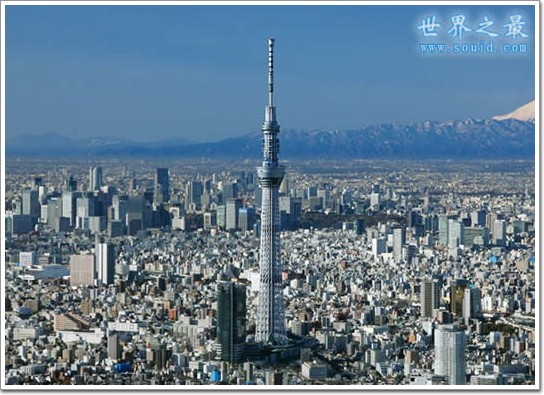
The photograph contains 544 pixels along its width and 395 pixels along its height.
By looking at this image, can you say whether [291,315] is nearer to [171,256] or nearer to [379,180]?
[171,256]

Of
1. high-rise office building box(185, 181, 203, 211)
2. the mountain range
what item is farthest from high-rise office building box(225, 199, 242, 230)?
the mountain range

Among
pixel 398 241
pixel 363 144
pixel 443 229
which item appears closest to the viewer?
pixel 363 144

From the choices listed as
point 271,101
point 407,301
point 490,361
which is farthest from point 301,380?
point 407,301

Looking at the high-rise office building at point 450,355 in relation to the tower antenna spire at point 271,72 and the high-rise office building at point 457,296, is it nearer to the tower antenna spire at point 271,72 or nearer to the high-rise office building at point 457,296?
the high-rise office building at point 457,296

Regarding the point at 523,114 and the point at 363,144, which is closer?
the point at 523,114

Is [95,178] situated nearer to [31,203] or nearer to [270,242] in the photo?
[31,203]

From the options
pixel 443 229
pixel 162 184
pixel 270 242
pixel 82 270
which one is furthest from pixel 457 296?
pixel 162 184

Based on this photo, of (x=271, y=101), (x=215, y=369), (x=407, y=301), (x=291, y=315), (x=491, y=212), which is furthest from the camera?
(x=491, y=212)
